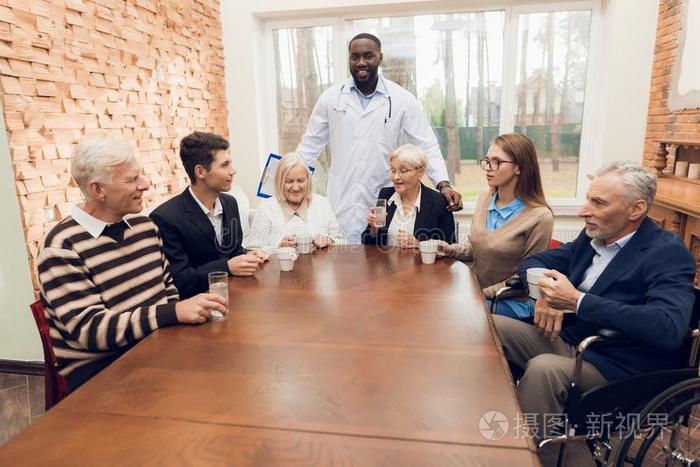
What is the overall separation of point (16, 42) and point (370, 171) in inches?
80.4

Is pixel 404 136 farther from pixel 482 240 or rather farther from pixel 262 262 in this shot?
pixel 262 262

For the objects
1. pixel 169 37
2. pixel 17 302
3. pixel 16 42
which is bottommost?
pixel 17 302

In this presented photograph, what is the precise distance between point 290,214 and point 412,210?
656mm

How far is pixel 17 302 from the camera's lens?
274cm

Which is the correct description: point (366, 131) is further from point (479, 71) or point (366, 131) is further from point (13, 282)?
point (13, 282)

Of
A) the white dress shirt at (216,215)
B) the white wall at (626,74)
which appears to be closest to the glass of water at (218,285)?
the white dress shirt at (216,215)

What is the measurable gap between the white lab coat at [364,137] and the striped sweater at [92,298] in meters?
1.76

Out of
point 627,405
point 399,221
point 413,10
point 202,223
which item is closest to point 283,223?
point 202,223

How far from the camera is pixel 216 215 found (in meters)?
2.42

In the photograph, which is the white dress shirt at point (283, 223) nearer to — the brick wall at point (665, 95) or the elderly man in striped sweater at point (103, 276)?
the elderly man in striped sweater at point (103, 276)

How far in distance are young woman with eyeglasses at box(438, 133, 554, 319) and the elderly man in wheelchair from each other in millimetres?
356

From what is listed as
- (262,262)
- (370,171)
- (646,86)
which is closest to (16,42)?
(262,262)

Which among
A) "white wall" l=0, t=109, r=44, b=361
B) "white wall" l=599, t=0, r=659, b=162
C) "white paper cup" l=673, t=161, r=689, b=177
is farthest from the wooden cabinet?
"white wall" l=0, t=109, r=44, b=361

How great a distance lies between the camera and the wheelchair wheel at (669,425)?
1.42 meters
